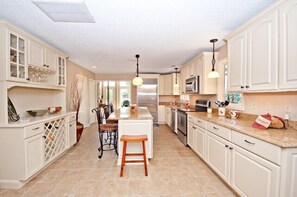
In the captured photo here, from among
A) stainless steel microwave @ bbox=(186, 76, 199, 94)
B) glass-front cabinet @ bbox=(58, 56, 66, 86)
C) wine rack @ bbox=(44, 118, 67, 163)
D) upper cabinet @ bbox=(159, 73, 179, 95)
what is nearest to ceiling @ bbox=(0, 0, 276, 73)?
glass-front cabinet @ bbox=(58, 56, 66, 86)

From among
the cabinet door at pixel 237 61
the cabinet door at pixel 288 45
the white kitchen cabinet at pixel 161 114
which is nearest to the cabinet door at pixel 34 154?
the cabinet door at pixel 237 61

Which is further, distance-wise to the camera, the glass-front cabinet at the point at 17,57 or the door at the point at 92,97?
the door at the point at 92,97

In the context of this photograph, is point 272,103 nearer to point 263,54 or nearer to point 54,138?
point 263,54

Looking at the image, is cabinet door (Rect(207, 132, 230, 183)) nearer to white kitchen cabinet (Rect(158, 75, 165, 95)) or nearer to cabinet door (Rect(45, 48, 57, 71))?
cabinet door (Rect(45, 48, 57, 71))

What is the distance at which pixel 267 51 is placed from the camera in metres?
1.86

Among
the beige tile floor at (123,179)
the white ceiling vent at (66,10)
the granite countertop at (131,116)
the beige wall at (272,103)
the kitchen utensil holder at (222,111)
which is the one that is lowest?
the beige tile floor at (123,179)

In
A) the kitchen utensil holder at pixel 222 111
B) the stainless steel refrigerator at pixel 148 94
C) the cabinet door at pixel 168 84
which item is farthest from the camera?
the cabinet door at pixel 168 84

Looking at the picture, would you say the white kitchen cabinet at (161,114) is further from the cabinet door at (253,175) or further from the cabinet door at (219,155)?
the cabinet door at (253,175)

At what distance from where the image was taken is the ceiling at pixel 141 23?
187 centimetres

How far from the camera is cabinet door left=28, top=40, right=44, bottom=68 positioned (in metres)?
2.64

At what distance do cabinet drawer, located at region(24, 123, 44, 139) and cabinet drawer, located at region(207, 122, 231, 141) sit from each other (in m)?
2.76

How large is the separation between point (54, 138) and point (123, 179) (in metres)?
1.61

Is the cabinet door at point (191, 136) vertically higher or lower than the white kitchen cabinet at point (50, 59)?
lower

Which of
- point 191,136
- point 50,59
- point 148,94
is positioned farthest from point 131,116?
point 148,94
